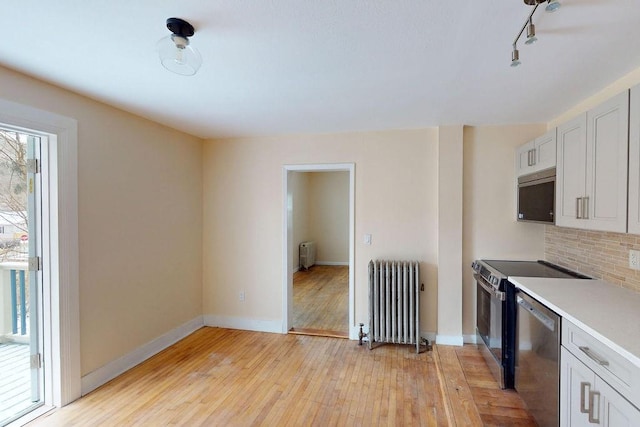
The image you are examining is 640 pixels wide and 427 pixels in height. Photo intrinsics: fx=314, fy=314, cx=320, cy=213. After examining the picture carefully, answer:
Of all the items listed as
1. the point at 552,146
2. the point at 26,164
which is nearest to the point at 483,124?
the point at 552,146

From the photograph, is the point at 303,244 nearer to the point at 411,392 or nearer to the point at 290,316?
the point at 290,316

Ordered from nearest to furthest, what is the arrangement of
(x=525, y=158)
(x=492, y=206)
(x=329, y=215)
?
1. (x=525, y=158)
2. (x=492, y=206)
3. (x=329, y=215)

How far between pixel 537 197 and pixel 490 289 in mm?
921

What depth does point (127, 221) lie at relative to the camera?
292 centimetres

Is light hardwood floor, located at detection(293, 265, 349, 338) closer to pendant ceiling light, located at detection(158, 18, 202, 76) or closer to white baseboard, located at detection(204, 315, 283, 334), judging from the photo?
white baseboard, located at detection(204, 315, 283, 334)

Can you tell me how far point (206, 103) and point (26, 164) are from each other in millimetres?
1386

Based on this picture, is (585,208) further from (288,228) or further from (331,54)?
(288,228)

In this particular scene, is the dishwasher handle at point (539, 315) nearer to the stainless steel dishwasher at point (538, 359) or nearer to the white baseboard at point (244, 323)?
the stainless steel dishwasher at point (538, 359)

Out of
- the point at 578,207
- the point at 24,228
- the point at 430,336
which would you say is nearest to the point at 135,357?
the point at 24,228

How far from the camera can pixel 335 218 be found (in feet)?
27.6

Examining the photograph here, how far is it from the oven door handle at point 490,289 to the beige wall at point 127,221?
3.22m

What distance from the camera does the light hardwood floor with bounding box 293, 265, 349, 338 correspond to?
402 centimetres

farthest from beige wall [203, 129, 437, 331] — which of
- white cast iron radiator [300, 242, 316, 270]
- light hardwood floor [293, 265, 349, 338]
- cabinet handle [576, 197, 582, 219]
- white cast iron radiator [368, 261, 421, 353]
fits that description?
white cast iron radiator [300, 242, 316, 270]

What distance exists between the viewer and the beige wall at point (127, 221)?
2498 millimetres
